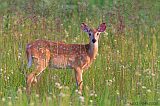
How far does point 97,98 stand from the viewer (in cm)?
960

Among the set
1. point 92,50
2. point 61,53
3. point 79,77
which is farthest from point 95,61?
point 79,77

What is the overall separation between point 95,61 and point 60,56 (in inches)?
22.8

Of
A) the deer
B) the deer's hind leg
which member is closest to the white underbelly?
the deer

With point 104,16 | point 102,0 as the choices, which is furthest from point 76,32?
point 102,0

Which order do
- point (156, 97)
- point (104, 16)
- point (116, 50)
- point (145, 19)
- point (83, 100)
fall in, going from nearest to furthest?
point (83, 100) < point (156, 97) < point (116, 50) < point (104, 16) < point (145, 19)

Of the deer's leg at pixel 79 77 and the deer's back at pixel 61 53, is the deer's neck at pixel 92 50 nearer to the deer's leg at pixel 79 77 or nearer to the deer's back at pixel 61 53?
the deer's back at pixel 61 53

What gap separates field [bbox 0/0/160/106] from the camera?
9359mm

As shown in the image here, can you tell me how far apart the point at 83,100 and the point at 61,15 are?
23.6 feet

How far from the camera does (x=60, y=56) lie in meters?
11.2

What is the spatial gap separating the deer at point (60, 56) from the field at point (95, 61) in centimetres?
10

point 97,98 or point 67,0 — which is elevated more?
point 67,0

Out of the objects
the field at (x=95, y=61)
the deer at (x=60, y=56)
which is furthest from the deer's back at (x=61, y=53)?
the field at (x=95, y=61)

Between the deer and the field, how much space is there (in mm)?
105

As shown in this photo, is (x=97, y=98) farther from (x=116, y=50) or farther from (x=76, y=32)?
(x=76, y=32)
